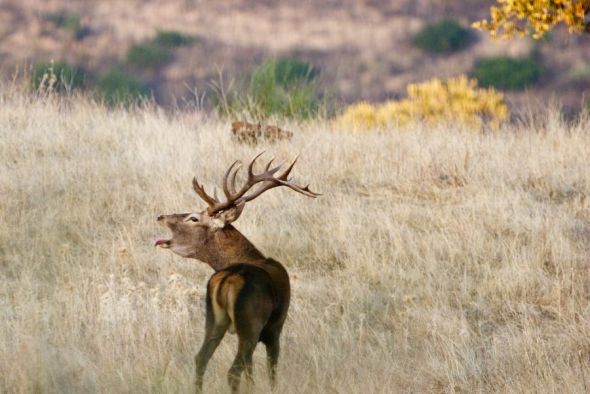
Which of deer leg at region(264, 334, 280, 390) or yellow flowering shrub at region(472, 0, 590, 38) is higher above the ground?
yellow flowering shrub at region(472, 0, 590, 38)

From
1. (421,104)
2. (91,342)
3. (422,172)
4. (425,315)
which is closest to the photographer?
(91,342)

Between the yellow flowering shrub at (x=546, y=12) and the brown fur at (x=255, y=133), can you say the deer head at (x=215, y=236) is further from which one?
the brown fur at (x=255, y=133)

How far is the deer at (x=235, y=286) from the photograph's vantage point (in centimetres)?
539

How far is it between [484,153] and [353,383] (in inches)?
275

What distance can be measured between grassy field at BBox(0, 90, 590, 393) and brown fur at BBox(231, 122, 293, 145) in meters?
0.16

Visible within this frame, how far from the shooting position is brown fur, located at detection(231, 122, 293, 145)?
12.8m

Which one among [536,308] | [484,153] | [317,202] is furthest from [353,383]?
[484,153]

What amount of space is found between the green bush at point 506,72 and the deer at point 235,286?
29.7m

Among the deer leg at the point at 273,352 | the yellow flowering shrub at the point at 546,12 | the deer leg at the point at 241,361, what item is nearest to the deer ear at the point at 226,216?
the deer leg at the point at 273,352

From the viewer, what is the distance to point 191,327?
7434mm

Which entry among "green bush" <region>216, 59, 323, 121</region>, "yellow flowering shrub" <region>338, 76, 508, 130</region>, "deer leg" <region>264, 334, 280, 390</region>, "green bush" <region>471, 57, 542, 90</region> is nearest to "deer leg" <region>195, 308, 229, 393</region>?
"deer leg" <region>264, 334, 280, 390</region>

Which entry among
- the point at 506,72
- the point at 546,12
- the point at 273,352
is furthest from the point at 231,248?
the point at 506,72

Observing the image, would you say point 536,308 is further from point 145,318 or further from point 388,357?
point 145,318

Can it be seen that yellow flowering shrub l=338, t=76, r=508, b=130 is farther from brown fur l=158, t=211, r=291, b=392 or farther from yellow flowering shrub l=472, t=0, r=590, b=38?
brown fur l=158, t=211, r=291, b=392
